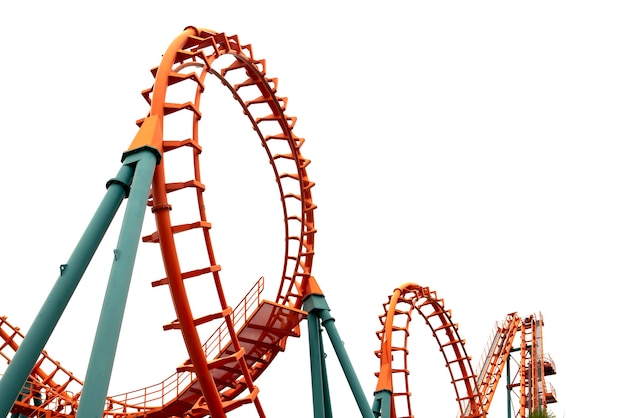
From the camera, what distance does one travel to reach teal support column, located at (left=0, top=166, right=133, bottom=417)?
24.6 feet

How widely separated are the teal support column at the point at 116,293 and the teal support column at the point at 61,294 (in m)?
0.27

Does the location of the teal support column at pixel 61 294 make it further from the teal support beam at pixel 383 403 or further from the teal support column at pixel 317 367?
the teal support beam at pixel 383 403

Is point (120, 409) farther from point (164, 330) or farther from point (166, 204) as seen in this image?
point (166, 204)

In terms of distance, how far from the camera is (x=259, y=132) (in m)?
14.9

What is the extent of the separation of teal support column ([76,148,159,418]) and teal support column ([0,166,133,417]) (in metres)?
0.27

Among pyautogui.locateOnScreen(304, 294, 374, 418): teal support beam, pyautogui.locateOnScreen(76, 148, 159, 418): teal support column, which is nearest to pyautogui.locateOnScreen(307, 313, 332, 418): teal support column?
pyautogui.locateOnScreen(304, 294, 374, 418): teal support beam

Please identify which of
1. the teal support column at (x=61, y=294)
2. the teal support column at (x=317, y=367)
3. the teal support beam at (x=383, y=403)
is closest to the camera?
the teal support column at (x=61, y=294)

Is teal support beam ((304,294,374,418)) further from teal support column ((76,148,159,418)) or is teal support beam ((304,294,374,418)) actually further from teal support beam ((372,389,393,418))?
teal support column ((76,148,159,418))

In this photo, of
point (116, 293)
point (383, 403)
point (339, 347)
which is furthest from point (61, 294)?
point (383, 403)

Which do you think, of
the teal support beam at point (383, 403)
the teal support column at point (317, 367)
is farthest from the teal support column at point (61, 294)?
the teal support beam at point (383, 403)

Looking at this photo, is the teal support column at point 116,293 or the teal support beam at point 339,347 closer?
the teal support column at point 116,293

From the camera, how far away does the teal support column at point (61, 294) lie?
295 inches

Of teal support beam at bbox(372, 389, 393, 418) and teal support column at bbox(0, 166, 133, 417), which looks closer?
teal support column at bbox(0, 166, 133, 417)

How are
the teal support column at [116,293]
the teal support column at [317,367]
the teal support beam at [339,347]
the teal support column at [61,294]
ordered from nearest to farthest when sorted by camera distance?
1. the teal support column at [116,293]
2. the teal support column at [61,294]
3. the teal support column at [317,367]
4. the teal support beam at [339,347]
